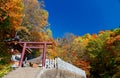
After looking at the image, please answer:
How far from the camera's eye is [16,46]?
2836 cm

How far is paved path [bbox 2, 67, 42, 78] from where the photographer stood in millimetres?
20641

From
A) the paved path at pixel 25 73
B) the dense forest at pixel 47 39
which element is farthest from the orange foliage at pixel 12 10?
the paved path at pixel 25 73

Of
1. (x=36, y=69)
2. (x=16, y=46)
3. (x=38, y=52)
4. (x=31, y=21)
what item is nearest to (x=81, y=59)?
(x=38, y=52)

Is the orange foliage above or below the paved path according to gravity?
above

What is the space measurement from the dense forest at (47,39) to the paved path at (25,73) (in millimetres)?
700

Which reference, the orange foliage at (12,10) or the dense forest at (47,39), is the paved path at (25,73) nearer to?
the dense forest at (47,39)

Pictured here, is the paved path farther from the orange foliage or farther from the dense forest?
the orange foliage

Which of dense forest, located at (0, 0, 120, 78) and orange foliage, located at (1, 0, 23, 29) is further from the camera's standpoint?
dense forest, located at (0, 0, 120, 78)

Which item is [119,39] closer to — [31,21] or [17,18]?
[31,21]

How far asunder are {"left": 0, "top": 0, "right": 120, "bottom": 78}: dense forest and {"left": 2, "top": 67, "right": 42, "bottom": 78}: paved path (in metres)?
0.70

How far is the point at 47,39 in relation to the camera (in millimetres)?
45875

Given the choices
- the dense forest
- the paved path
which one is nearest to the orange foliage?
the dense forest

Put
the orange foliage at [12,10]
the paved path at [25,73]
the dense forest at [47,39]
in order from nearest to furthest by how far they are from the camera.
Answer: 1. the paved path at [25,73]
2. the orange foliage at [12,10]
3. the dense forest at [47,39]

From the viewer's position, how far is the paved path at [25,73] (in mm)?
20641
